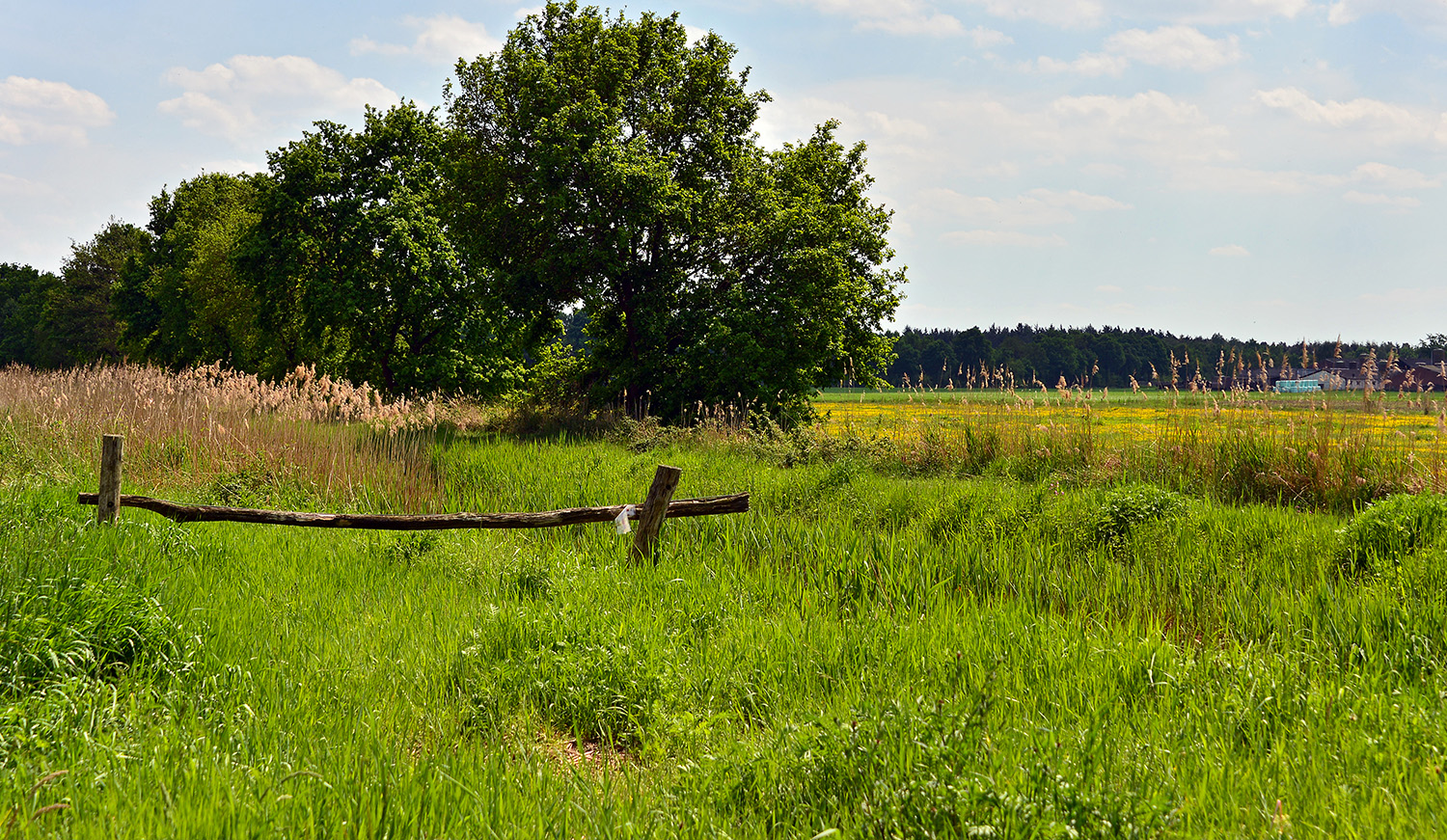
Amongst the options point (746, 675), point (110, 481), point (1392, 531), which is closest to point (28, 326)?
point (110, 481)

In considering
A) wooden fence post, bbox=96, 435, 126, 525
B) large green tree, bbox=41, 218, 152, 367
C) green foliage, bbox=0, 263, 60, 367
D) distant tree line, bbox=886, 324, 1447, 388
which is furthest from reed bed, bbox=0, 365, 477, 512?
distant tree line, bbox=886, 324, 1447, 388

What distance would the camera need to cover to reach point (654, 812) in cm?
324

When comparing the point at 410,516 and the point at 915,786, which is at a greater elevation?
the point at 410,516

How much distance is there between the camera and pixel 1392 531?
6.67m

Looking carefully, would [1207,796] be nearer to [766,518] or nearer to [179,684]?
[179,684]

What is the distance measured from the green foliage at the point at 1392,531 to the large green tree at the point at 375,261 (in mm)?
25708

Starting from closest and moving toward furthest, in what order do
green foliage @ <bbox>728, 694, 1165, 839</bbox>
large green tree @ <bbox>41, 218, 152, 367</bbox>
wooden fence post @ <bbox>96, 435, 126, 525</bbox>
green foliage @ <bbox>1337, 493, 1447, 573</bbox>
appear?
green foliage @ <bbox>728, 694, 1165, 839</bbox> → green foliage @ <bbox>1337, 493, 1447, 573</bbox> → wooden fence post @ <bbox>96, 435, 126, 525</bbox> → large green tree @ <bbox>41, 218, 152, 367</bbox>

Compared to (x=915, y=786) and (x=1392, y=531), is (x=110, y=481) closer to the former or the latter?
(x=915, y=786)

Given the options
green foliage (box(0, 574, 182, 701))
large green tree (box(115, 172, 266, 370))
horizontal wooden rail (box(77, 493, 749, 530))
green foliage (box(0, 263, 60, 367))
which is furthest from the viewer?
green foliage (box(0, 263, 60, 367))

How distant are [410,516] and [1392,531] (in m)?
8.42

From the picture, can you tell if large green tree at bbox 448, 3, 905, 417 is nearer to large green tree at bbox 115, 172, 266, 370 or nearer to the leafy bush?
the leafy bush

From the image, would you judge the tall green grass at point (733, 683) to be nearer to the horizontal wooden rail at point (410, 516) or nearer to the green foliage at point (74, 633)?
the green foliage at point (74, 633)

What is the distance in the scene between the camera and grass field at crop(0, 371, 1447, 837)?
3.10 metres

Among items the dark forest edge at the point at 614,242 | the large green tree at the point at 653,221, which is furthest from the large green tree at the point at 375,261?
the large green tree at the point at 653,221
